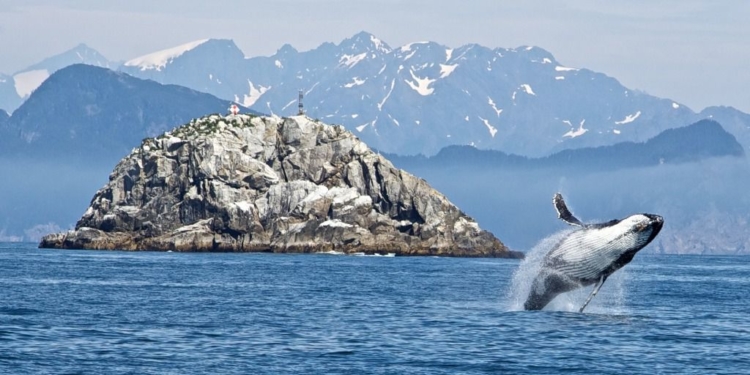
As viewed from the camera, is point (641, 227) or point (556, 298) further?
point (556, 298)

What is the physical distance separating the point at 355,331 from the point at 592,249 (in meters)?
12.8

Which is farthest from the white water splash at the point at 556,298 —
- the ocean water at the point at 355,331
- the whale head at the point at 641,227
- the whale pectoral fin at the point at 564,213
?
the whale head at the point at 641,227

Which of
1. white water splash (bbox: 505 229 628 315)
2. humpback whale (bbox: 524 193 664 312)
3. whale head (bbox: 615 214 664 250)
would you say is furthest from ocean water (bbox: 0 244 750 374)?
whale head (bbox: 615 214 664 250)

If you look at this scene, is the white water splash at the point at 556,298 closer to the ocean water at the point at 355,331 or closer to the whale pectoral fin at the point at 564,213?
the ocean water at the point at 355,331

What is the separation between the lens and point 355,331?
65000mm

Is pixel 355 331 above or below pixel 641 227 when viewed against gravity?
below

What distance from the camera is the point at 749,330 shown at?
6962 centimetres

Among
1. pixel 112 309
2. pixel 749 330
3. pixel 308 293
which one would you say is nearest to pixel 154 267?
pixel 308 293

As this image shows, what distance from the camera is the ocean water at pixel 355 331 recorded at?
2142 inches

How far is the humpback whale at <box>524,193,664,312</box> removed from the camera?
59031mm

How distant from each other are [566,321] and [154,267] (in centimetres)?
8296

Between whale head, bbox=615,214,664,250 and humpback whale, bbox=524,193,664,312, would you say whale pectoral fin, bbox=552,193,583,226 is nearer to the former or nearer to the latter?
humpback whale, bbox=524,193,664,312

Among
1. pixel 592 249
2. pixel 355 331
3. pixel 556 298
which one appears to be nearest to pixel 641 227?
pixel 592 249

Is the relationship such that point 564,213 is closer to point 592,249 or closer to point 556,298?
point 592,249
